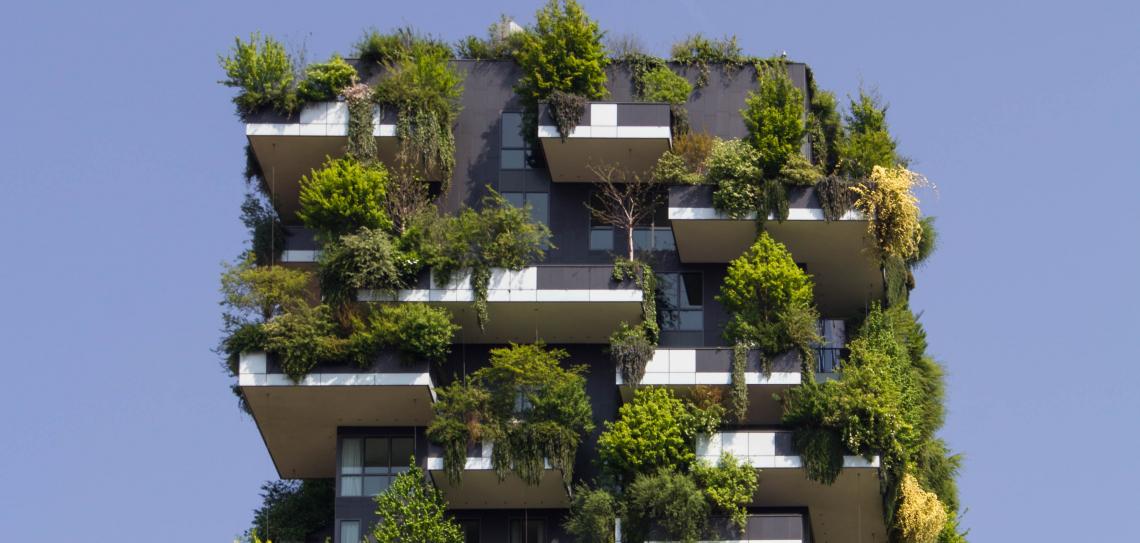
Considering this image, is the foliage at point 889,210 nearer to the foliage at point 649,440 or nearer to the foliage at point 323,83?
the foliage at point 649,440

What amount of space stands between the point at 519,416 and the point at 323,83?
10.3 metres

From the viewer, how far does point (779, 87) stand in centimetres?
7450

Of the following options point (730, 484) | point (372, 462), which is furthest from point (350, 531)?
point (730, 484)

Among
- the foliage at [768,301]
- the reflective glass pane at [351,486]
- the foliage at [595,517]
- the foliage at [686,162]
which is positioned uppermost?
the foliage at [686,162]

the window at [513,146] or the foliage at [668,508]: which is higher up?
the window at [513,146]

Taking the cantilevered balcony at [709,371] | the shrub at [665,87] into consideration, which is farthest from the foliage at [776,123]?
the cantilevered balcony at [709,371]

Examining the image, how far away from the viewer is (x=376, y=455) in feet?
244

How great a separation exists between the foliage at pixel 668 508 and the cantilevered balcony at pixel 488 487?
2.47 metres

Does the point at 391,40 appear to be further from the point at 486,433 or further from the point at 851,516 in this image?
the point at 851,516

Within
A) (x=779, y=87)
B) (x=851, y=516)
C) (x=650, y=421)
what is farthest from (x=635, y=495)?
(x=779, y=87)

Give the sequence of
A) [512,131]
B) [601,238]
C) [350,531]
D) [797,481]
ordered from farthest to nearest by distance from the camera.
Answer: [512,131]
[601,238]
[350,531]
[797,481]

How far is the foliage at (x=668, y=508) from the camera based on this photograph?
70188 millimetres

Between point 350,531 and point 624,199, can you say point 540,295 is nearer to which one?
point 624,199

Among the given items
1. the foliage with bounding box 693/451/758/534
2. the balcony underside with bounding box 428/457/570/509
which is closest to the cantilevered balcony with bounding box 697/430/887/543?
the foliage with bounding box 693/451/758/534
